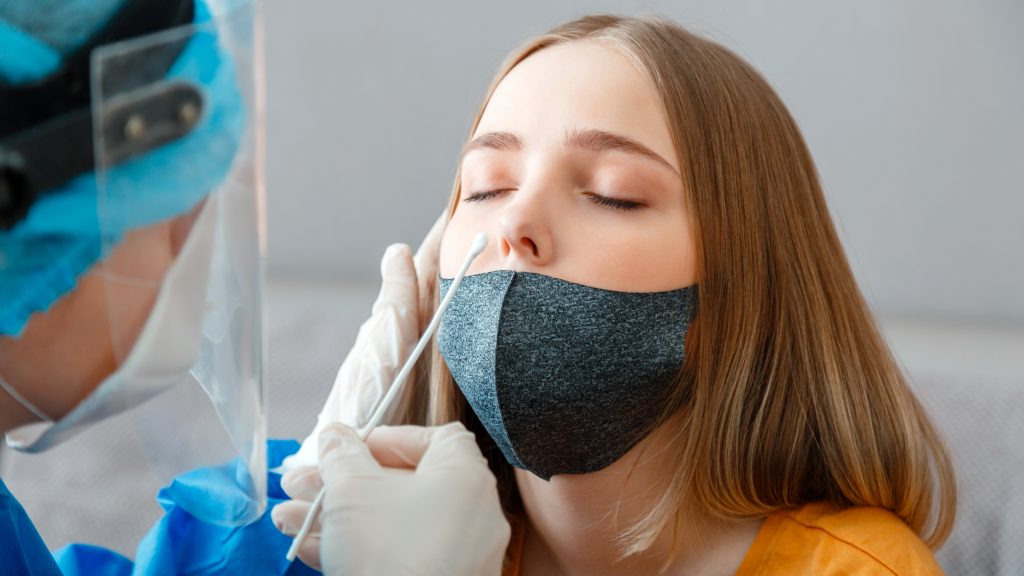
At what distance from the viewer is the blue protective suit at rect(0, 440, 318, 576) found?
44.7 inches

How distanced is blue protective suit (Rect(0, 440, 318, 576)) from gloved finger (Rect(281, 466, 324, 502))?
0.11 metres

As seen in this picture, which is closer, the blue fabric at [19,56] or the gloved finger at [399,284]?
the blue fabric at [19,56]

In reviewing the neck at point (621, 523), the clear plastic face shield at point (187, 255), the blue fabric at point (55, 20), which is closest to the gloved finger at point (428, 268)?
the neck at point (621, 523)

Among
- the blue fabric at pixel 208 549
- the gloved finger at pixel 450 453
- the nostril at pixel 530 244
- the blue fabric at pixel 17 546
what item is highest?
the nostril at pixel 530 244

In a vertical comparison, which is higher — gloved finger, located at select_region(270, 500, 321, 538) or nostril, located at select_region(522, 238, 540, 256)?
nostril, located at select_region(522, 238, 540, 256)

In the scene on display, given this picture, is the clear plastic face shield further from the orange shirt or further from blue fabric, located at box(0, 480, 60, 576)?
the orange shirt

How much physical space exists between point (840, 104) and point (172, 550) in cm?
147

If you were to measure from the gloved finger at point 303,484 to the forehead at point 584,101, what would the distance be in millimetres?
449

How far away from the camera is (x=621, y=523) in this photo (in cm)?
129

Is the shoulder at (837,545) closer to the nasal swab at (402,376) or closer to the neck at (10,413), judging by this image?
the nasal swab at (402,376)

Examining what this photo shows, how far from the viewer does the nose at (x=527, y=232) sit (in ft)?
3.77

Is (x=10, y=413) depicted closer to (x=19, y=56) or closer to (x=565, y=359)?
(x=19, y=56)

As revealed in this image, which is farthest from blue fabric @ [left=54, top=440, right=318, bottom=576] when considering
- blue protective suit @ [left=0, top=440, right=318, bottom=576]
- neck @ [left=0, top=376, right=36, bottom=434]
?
neck @ [left=0, top=376, right=36, bottom=434]

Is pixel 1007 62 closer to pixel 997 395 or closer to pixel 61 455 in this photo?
pixel 997 395
